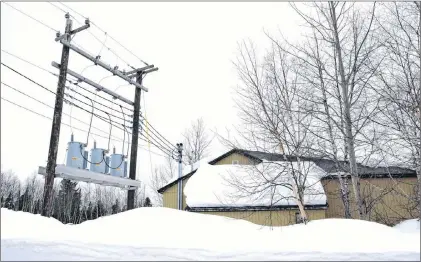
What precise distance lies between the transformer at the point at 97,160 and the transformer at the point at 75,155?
1.68 ft

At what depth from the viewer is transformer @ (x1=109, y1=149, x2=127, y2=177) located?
34.3 ft

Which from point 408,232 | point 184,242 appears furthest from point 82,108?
point 408,232

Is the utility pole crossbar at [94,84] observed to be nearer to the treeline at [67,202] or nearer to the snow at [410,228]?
the snow at [410,228]

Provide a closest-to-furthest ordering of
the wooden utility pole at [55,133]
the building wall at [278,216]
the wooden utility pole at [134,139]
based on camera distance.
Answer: the wooden utility pole at [55,133]
the wooden utility pole at [134,139]
the building wall at [278,216]

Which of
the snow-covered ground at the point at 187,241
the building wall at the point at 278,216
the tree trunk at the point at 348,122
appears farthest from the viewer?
the building wall at the point at 278,216

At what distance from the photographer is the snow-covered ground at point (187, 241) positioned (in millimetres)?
3367

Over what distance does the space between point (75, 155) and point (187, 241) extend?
5.89 m

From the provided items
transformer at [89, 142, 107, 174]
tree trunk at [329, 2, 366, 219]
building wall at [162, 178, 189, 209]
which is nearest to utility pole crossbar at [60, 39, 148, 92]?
transformer at [89, 142, 107, 174]

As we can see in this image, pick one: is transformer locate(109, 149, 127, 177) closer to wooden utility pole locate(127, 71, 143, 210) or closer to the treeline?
wooden utility pole locate(127, 71, 143, 210)

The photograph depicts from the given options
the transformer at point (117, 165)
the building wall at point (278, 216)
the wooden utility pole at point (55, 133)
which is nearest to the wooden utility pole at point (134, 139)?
the transformer at point (117, 165)

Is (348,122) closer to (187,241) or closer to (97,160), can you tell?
A: (187,241)

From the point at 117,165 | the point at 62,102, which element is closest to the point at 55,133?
the point at 62,102

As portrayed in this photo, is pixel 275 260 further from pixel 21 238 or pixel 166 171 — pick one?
pixel 166 171

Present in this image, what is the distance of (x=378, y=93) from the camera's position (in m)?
8.61
